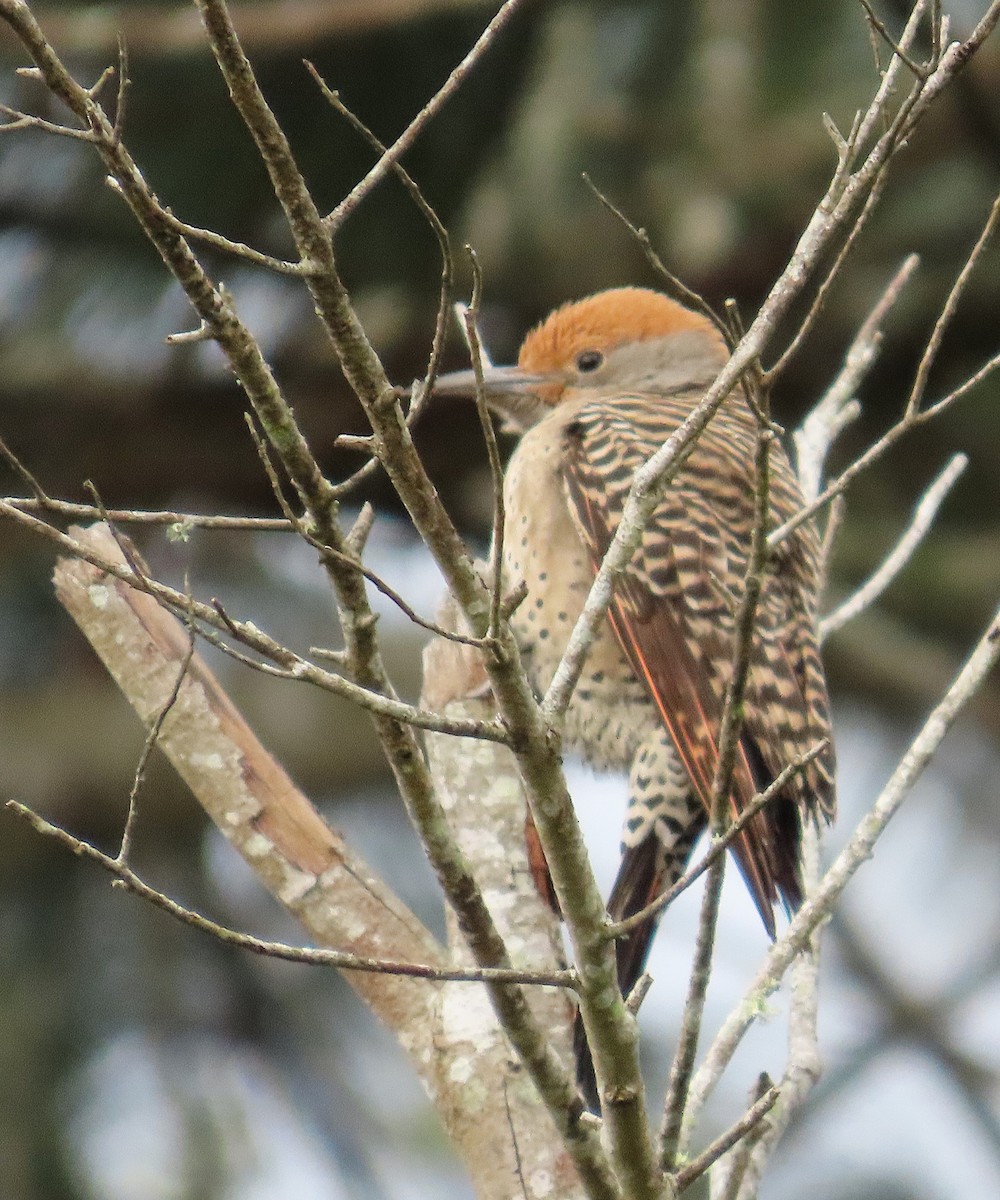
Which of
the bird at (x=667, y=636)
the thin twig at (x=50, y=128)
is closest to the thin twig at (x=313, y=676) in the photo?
the thin twig at (x=50, y=128)

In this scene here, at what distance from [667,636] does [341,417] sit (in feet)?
10.7

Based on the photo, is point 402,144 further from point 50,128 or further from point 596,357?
point 596,357

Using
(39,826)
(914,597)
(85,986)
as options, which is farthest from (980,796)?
(39,826)

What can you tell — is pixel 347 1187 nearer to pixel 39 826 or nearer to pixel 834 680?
pixel 834 680

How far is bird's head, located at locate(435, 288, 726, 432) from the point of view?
5773 millimetres

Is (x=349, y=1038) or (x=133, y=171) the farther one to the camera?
(x=349, y=1038)

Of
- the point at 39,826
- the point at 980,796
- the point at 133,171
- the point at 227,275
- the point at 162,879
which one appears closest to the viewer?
the point at 133,171

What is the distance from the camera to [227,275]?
701 cm

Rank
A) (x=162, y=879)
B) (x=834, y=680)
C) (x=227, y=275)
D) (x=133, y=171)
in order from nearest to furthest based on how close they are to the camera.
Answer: (x=133, y=171), (x=227, y=275), (x=162, y=879), (x=834, y=680)

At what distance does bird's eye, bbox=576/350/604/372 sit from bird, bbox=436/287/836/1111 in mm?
238

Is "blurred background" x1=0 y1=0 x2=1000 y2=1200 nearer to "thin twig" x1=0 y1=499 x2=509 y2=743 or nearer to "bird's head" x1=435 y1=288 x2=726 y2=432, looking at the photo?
"bird's head" x1=435 y1=288 x2=726 y2=432

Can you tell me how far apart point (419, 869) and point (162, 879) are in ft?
3.43

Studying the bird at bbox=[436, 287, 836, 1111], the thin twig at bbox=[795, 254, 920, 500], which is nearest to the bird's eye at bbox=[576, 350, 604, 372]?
the bird at bbox=[436, 287, 836, 1111]

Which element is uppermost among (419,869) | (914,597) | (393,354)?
(393,354)
